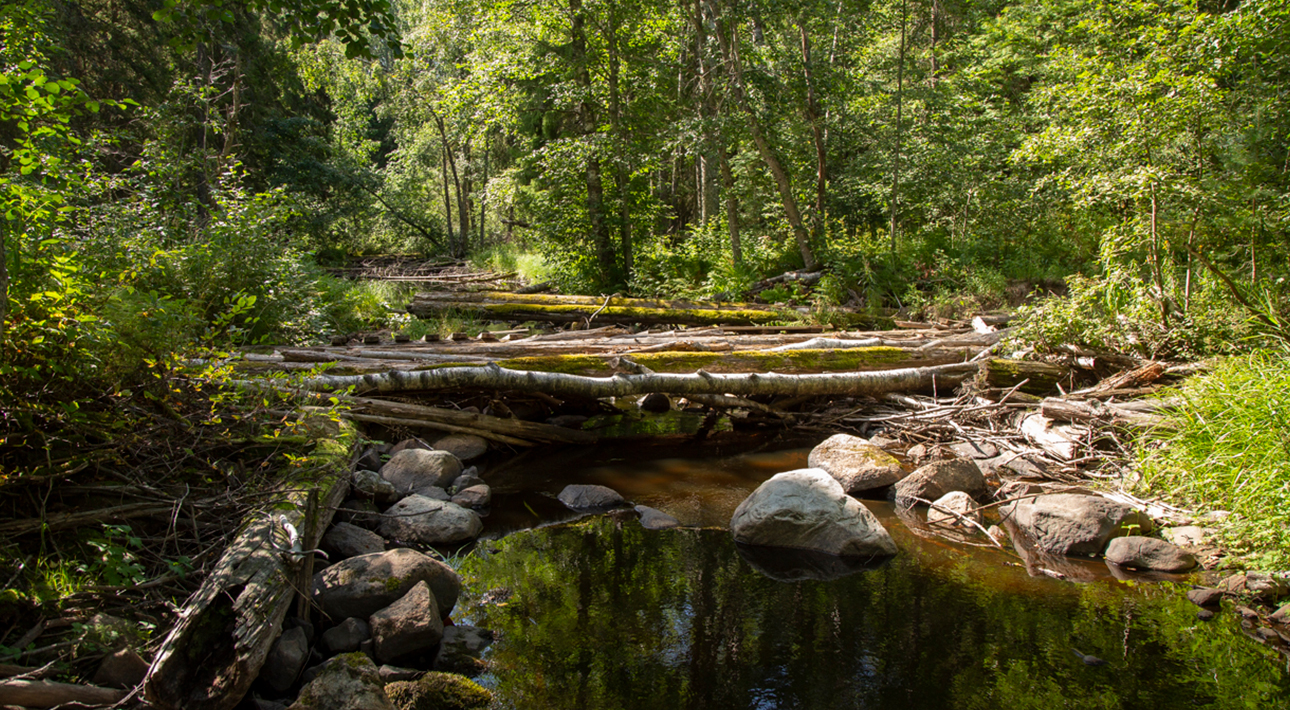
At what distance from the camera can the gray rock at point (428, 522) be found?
474cm

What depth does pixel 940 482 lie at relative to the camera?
5.67 m

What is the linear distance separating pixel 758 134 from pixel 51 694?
543 inches

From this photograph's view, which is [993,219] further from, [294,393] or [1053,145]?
[294,393]

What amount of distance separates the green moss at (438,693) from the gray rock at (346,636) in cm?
40

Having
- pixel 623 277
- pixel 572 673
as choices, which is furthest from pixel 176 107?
pixel 572 673

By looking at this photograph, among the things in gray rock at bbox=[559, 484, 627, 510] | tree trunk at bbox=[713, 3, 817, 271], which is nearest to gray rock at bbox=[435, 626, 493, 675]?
gray rock at bbox=[559, 484, 627, 510]

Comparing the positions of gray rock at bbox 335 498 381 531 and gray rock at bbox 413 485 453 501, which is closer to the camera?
gray rock at bbox 335 498 381 531

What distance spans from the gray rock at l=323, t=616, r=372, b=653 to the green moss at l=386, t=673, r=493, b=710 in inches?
15.9

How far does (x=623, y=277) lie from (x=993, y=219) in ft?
28.8

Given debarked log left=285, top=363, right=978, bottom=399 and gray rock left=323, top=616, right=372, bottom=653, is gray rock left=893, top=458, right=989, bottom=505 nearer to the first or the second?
debarked log left=285, top=363, right=978, bottom=399

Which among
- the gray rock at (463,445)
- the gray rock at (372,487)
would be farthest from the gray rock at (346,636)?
the gray rock at (463,445)

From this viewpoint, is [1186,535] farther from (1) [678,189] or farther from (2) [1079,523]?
(1) [678,189]

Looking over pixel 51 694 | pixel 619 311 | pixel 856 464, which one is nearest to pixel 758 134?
pixel 619 311

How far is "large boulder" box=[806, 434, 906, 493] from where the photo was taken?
5.96 meters
